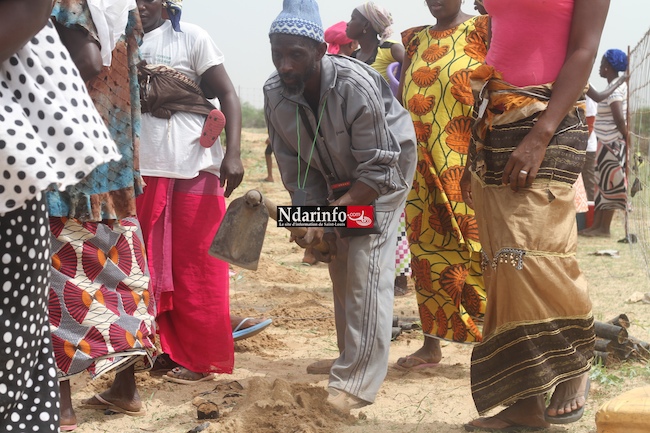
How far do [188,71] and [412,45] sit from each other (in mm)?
1263

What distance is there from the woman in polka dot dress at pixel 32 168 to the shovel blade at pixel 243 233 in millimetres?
1837

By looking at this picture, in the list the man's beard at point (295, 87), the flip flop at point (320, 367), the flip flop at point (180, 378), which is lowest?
the flip flop at point (180, 378)

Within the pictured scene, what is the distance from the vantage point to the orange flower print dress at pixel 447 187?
4.84 meters

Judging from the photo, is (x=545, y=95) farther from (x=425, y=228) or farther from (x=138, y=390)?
(x=138, y=390)

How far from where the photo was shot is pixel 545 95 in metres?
3.55

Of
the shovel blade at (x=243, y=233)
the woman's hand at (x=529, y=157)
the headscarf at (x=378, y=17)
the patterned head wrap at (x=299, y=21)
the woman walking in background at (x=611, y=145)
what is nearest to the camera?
the woman's hand at (x=529, y=157)

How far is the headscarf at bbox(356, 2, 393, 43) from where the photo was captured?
733 cm

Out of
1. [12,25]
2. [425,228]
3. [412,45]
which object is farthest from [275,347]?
[12,25]

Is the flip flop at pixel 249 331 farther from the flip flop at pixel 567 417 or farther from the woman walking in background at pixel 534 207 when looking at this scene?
the flip flop at pixel 567 417

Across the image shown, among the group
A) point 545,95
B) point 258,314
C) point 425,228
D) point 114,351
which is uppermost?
point 545,95

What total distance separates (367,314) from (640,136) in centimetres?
225

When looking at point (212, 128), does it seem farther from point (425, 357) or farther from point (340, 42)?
point (340, 42)

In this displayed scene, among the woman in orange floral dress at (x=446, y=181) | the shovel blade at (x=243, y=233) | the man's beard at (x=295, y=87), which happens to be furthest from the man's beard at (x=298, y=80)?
the woman in orange floral dress at (x=446, y=181)

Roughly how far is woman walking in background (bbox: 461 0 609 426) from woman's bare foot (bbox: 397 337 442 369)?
4.37ft
